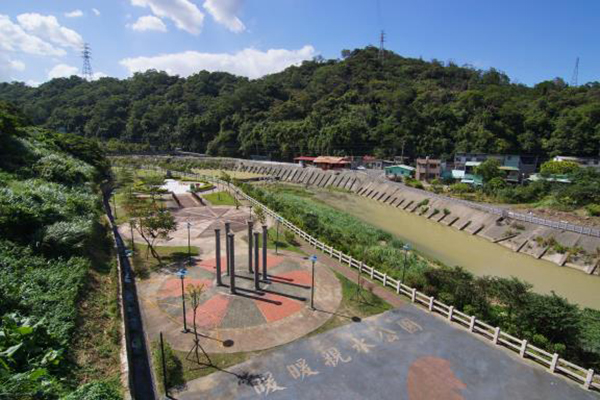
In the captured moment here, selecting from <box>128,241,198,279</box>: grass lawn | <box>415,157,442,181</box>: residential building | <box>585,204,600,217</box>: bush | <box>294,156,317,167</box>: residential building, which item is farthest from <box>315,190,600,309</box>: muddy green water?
<box>294,156,317,167</box>: residential building

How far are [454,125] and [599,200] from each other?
42.2 metres

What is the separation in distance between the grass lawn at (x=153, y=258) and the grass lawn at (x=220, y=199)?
604 inches

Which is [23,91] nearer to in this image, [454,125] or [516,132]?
[454,125]

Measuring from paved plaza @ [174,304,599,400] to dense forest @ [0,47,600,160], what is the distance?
60.7 metres

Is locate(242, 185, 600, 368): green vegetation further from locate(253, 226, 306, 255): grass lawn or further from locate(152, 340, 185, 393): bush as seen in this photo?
locate(152, 340, 185, 393): bush

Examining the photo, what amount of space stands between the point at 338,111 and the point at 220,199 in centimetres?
6142

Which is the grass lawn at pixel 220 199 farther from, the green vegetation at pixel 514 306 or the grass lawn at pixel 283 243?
the green vegetation at pixel 514 306

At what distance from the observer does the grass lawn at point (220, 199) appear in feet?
125

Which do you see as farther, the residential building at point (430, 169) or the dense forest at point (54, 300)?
the residential building at point (430, 169)

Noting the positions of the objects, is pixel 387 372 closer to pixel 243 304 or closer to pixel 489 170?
pixel 243 304

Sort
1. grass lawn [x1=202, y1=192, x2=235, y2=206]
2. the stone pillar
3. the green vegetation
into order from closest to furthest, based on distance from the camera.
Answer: the green vegetation < the stone pillar < grass lawn [x1=202, y1=192, x2=235, y2=206]

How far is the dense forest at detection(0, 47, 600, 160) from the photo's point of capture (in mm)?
63875

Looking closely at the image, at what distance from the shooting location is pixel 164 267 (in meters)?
19.2

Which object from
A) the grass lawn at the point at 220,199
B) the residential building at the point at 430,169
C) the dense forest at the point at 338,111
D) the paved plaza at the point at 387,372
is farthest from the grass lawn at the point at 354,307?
the dense forest at the point at 338,111
